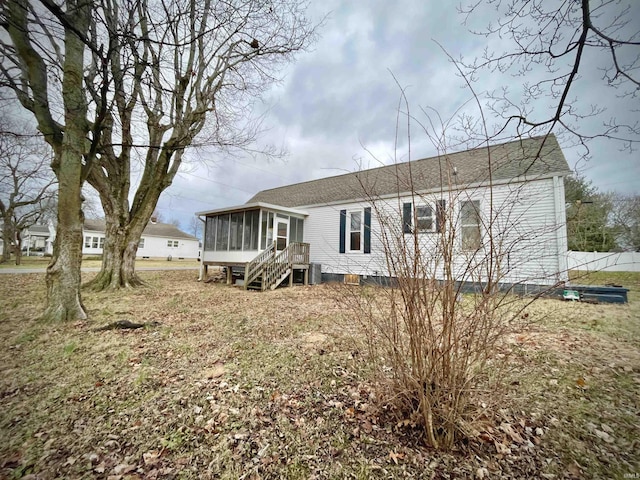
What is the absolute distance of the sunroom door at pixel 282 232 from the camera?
1189 cm

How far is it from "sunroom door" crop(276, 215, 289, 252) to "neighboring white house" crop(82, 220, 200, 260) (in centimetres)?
2298

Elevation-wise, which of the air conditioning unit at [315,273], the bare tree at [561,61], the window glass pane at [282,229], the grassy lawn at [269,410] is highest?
the bare tree at [561,61]

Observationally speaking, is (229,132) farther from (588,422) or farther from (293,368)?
(588,422)

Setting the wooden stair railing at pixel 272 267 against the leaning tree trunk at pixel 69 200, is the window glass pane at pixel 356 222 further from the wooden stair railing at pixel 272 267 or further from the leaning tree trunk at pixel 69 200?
the leaning tree trunk at pixel 69 200

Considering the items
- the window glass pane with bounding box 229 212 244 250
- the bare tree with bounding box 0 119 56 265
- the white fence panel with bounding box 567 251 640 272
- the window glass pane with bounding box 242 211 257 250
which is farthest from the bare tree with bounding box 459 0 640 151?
the bare tree with bounding box 0 119 56 265

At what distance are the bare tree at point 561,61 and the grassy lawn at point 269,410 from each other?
1.87 m

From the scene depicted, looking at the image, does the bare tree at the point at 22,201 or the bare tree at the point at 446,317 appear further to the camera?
the bare tree at the point at 22,201

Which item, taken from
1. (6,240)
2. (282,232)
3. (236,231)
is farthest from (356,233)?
(6,240)

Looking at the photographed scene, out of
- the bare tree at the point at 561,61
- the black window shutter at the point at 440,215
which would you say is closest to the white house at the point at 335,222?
the bare tree at the point at 561,61

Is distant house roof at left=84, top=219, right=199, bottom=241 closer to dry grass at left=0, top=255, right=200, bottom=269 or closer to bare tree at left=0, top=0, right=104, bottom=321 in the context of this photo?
dry grass at left=0, top=255, right=200, bottom=269

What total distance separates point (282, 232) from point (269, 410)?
10060 millimetres

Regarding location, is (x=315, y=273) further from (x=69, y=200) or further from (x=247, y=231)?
(x=69, y=200)

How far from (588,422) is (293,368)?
9.17ft

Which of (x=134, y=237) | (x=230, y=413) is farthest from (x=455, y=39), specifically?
(x=134, y=237)
